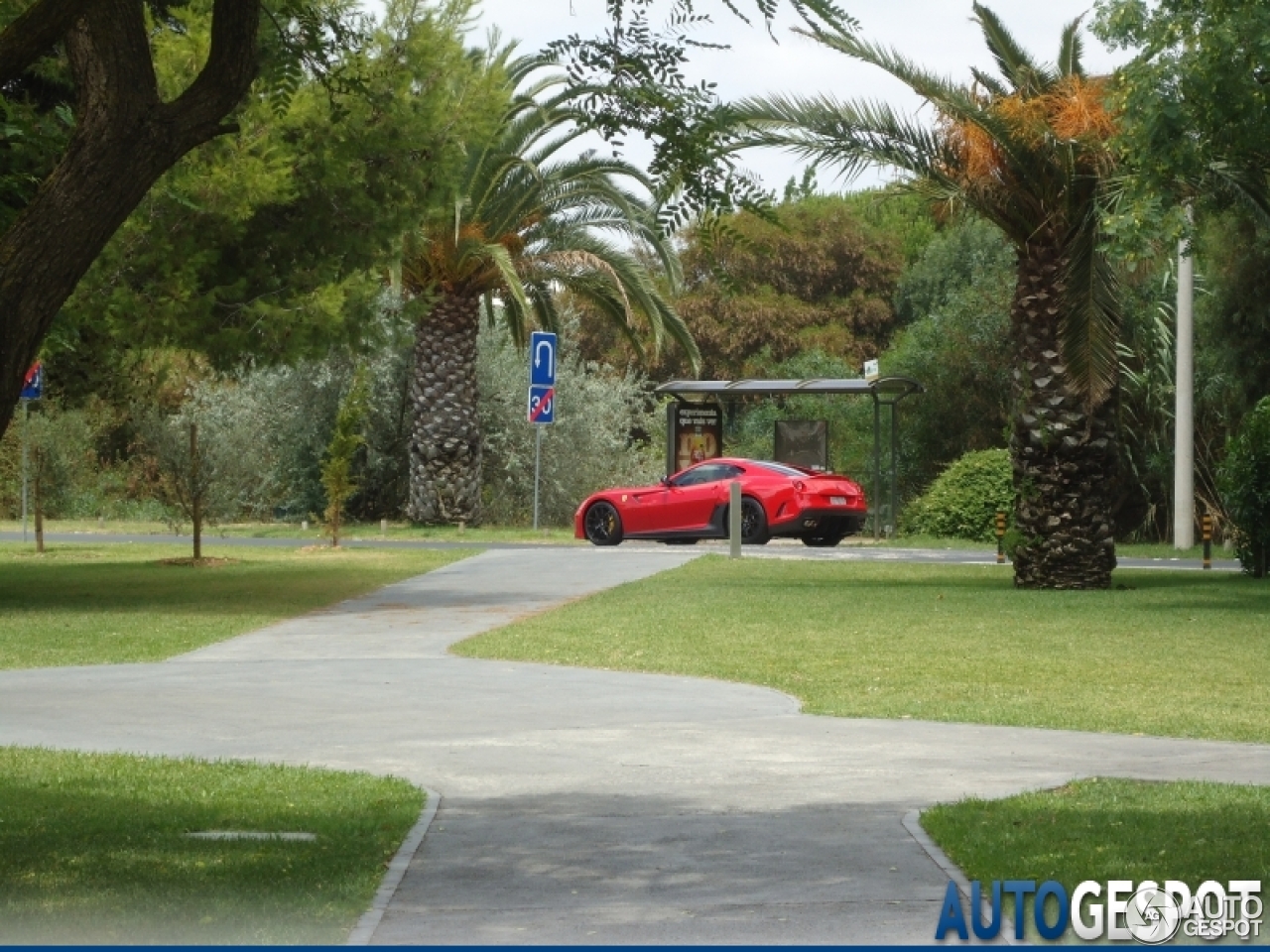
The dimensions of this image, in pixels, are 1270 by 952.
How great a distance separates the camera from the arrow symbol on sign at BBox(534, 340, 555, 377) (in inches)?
1248

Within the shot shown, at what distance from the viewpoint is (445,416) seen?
35812mm

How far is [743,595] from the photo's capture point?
20.7 m

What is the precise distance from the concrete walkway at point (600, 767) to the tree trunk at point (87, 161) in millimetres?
2487

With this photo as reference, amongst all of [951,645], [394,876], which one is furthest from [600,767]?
[951,645]

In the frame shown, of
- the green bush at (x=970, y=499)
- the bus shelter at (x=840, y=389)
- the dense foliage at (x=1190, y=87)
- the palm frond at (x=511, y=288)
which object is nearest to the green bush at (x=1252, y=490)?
the dense foliage at (x=1190, y=87)

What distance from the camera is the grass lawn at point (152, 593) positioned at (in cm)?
1625

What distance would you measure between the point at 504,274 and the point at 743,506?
5.46m

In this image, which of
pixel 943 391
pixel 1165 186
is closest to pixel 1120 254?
pixel 1165 186

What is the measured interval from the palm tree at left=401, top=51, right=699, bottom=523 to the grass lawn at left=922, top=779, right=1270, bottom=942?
22336 mm

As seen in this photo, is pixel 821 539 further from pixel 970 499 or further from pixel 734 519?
pixel 734 519

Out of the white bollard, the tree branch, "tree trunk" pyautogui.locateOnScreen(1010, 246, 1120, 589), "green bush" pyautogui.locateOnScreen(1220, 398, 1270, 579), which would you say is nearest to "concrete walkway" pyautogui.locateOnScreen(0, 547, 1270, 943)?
the tree branch

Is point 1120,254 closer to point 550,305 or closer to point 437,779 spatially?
point 437,779

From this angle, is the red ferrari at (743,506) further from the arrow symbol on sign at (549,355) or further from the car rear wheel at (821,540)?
the arrow symbol on sign at (549,355)

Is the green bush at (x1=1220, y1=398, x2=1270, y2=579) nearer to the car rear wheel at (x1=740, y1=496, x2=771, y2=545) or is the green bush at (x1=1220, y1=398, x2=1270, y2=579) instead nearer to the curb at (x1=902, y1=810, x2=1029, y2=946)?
the car rear wheel at (x1=740, y1=496, x2=771, y2=545)
